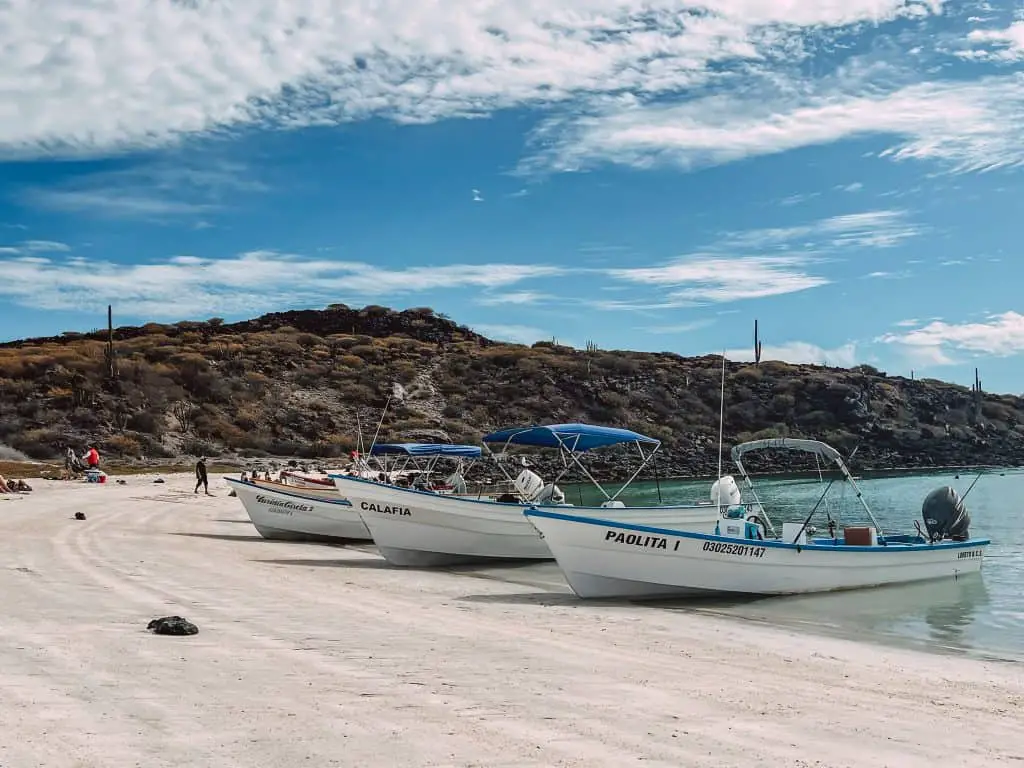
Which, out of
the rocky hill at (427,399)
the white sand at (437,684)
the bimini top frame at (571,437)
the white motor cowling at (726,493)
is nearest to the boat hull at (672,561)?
the white sand at (437,684)

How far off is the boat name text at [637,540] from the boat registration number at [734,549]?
2.63 ft

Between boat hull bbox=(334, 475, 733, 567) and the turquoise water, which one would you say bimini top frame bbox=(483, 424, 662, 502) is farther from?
boat hull bbox=(334, 475, 733, 567)

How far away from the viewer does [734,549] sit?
1580cm

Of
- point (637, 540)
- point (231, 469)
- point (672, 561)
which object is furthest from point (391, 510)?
point (231, 469)

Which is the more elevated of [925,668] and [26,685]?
[26,685]

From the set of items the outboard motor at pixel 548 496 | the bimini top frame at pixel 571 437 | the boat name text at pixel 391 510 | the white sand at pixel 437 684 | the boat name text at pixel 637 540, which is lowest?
the white sand at pixel 437 684

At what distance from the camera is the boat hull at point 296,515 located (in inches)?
924

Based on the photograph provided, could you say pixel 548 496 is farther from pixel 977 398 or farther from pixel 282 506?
pixel 977 398

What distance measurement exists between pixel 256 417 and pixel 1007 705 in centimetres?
5888

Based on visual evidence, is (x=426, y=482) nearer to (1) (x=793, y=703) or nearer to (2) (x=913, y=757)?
(1) (x=793, y=703)

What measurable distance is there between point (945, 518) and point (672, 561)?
8382mm

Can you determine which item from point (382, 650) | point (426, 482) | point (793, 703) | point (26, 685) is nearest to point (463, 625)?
point (382, 650)

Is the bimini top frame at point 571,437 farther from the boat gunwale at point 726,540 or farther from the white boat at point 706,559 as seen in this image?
the boat gunwale at point 726,540

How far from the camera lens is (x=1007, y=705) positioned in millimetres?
9266
